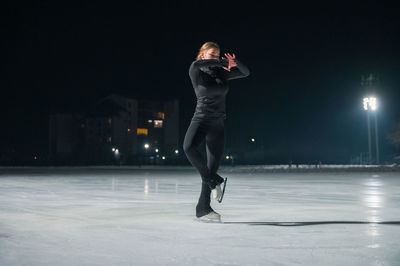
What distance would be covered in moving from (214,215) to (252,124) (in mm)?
128558

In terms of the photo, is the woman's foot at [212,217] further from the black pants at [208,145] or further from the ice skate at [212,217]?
the black pants at [208,145]

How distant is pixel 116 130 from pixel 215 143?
297 ft

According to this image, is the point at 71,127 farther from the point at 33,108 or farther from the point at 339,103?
the point at 339,103

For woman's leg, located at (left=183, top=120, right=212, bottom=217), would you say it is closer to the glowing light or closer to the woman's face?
the woman's face

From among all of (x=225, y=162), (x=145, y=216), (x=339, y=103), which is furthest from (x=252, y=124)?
(x=145, y=216)

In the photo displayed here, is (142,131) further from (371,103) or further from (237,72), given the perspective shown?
(237,72)

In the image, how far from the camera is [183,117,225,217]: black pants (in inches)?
292

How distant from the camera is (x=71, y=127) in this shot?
10088 cm

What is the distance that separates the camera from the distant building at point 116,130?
317ft

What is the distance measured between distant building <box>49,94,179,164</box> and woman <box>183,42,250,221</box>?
87.0m

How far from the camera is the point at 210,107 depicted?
746 centimetres

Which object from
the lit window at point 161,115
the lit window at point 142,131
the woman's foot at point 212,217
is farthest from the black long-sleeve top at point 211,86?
the lit window at point 161,115

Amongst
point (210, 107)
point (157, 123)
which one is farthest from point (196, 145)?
point (157, 123)

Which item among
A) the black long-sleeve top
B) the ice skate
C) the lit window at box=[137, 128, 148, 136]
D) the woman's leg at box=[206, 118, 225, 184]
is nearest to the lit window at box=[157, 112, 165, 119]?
the lit window at box=[137, 128, 148, 136]
